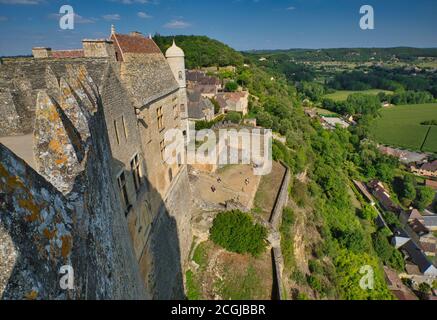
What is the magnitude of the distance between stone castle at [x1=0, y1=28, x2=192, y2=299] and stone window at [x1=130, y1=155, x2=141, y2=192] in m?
0.04

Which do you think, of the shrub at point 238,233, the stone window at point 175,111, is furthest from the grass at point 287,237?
the stone window at point 175,111

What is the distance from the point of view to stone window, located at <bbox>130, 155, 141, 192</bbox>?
389 inches

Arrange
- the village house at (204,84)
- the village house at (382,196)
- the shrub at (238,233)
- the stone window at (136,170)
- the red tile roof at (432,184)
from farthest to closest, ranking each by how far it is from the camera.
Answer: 1. the red tile roof at (432,184)
2. the village house at (204,84)
3. the village house at (382,196)
4. the shrub at (238,233)
5. the stone window at (136,170)

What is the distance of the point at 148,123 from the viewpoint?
38.4 feet

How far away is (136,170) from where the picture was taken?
33.6 ft

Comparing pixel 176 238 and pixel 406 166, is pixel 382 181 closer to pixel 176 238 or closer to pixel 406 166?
pixel 406 166

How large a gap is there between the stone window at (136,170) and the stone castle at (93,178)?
0.04 meters

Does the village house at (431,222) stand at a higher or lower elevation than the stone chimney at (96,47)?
lower

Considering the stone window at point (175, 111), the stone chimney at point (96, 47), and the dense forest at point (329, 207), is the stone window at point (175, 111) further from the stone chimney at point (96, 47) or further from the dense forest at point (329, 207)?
the dense forest at point (329, 207)

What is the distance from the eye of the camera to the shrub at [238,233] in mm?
16453

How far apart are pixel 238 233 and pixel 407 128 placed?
342ft

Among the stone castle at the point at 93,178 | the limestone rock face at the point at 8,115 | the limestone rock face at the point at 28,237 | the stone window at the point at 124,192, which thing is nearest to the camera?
the limestone rock face at the point at 28,237

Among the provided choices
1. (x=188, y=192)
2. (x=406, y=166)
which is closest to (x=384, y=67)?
(x=406, y=166)

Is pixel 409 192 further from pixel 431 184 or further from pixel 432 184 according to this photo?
pixel 432 184
